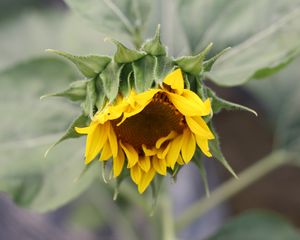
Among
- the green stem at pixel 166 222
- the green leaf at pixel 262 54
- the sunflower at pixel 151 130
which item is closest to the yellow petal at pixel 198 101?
the sunflower at pixel 151 130

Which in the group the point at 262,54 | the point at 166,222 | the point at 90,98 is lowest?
the point at 166,222

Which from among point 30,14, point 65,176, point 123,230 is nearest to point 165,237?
point 65,176

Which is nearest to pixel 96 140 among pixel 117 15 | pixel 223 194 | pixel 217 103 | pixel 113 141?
pixel 113 141

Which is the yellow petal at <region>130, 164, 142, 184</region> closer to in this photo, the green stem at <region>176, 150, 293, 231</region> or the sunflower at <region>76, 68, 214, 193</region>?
the sunflower at <region>76, 68, 214, 193</region>

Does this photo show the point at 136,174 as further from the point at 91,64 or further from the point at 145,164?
the point at 91,64

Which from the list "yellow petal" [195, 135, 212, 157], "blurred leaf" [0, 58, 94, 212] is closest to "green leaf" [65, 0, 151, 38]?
"blurred leaf" [0, 58, 94, 212]

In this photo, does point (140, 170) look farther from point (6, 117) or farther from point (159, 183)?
point (6, 117)

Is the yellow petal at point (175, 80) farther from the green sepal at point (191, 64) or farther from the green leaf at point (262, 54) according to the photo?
the green leaf at point (262, 54)
